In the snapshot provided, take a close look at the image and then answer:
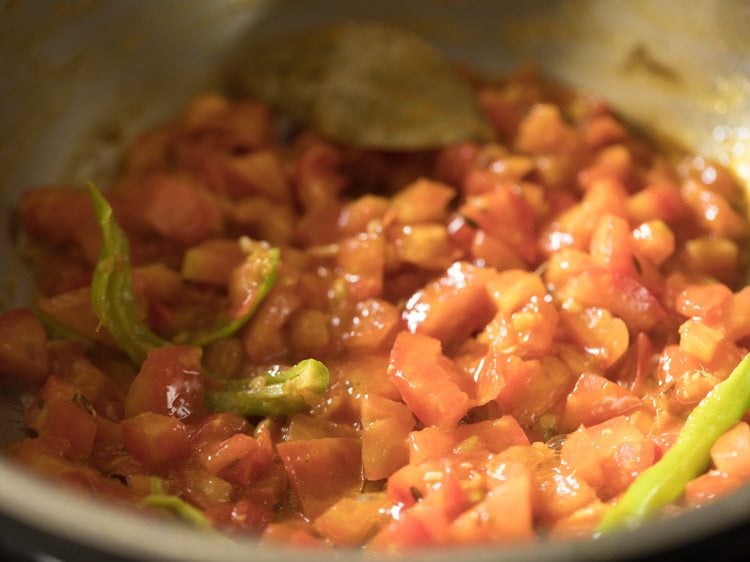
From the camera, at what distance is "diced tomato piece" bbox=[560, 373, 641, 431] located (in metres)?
2.24

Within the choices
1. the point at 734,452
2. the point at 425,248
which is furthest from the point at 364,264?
the point at 734,452

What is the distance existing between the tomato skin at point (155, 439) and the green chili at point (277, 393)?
15cm

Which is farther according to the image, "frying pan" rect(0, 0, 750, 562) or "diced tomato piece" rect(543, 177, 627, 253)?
"frying pan" rect(0, 0, 750, 562)

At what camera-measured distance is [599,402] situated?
2.25 meters

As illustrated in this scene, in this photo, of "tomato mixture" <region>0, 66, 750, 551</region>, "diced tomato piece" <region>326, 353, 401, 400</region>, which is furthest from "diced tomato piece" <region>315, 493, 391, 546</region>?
"diced tomato piece" <region>326, 353, 401, 400</region>

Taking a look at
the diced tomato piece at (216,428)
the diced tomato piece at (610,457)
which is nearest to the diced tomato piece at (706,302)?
the diced tomato piece at (610,457)

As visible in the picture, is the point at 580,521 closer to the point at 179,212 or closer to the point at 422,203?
the point at 422,203

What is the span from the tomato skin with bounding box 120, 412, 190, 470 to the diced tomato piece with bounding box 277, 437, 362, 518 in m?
0.23

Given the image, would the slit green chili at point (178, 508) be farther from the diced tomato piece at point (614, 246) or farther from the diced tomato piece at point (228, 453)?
the diced tomato piece at point (614, 246)

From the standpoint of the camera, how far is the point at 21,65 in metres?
2.81

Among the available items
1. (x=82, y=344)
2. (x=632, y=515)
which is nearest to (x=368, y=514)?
(x=632, y=515)

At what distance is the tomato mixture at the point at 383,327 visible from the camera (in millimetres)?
2023

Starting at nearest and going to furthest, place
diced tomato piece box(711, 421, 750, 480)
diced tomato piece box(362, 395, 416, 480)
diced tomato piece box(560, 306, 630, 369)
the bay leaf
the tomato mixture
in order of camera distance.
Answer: diced tomato piece box(711, 421, 750, 480), the tomato mixture, diced tomato piece box(362, 395, 416, 480), diced tomato piece box(560, 306, 630, 369), the bay leaf

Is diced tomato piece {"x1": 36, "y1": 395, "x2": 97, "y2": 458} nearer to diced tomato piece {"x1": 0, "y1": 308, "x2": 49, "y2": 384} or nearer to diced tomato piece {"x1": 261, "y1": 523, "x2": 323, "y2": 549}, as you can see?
diced tomato piece {"x1": 0, "y1": 308, "x2": 49, "y2": 384}
